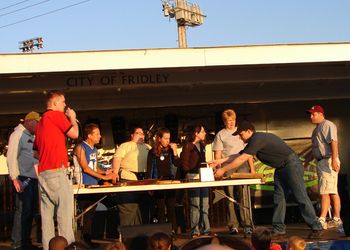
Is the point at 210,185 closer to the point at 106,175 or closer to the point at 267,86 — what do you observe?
the point at 106,175

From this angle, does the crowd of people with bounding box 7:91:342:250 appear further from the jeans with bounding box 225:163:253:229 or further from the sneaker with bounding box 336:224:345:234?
the sneaker with bounding box 336:224:345:234

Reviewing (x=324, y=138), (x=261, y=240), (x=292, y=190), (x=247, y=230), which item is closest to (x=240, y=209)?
(x=247, y=230)

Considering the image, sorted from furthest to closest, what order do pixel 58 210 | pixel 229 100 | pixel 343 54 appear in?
1. pixel 229 100
2. pixel 343 54
3. pixel 58 210

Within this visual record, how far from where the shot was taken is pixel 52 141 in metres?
6.00

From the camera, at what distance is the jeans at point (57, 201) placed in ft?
19.6

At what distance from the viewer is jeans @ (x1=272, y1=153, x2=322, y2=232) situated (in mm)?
7281

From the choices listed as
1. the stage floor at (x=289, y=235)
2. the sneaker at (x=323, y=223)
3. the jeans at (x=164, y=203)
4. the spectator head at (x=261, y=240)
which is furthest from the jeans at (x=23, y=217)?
the sneaker at (x=323, y=223)

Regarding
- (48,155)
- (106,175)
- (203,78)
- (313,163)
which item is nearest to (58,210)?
(48,155)

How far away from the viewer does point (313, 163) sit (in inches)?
445

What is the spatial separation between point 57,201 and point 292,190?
9.62 ft

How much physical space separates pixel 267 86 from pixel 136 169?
11.8 ft

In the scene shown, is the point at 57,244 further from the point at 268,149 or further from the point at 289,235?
the point at 289,235

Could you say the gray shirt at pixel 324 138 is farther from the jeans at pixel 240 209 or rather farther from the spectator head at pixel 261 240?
the spectator head at pixel 261 240

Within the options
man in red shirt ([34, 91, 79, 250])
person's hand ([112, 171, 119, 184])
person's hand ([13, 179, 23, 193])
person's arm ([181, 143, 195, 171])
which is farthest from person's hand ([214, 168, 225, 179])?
person's hand ([13, 179, 23, 193])
